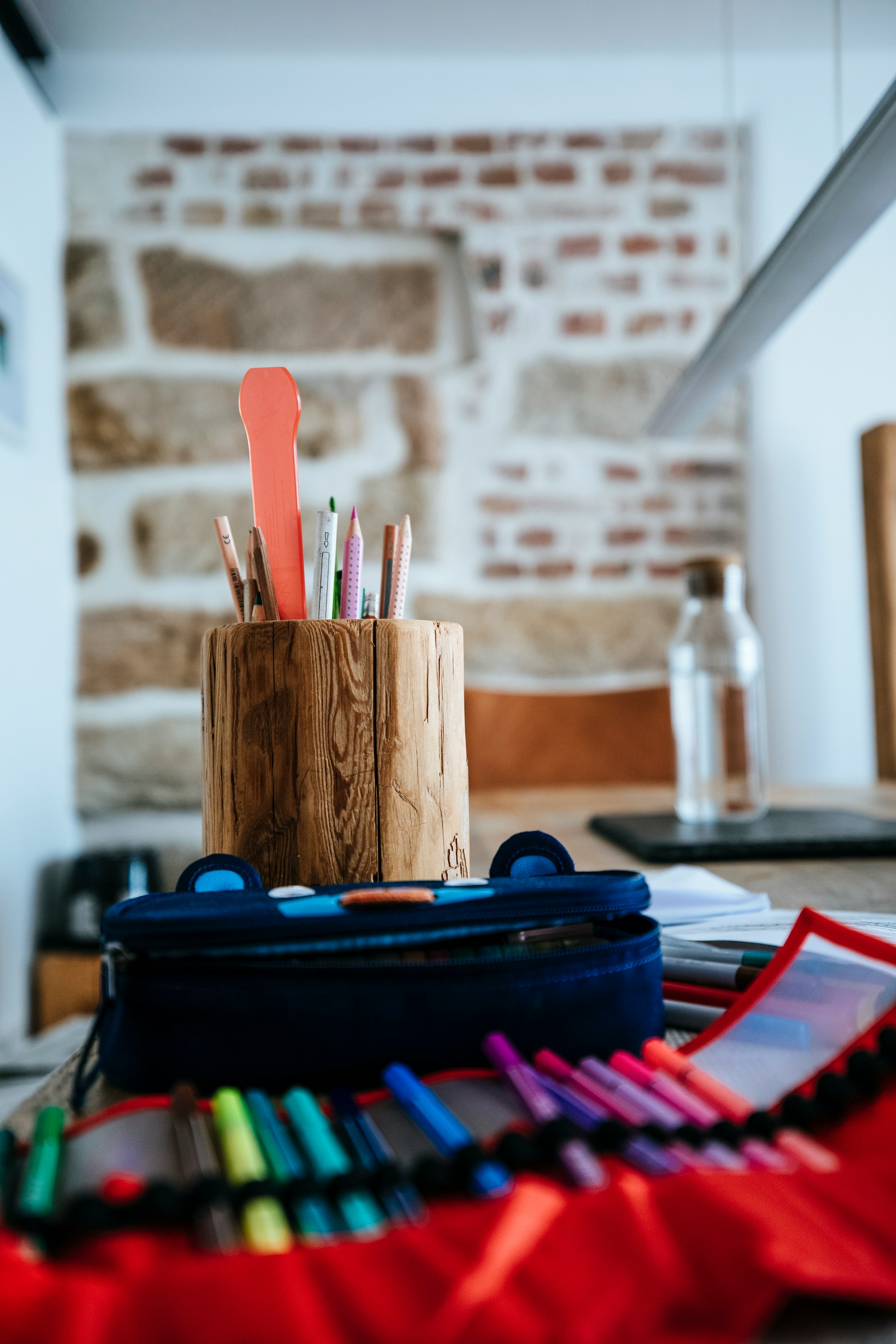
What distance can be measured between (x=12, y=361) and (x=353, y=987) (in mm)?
2148

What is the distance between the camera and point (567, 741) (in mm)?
1989

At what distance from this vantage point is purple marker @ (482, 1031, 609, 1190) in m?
0.27

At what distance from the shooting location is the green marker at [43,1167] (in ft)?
0.86

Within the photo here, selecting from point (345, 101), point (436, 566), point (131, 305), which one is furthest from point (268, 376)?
point (345, 101)

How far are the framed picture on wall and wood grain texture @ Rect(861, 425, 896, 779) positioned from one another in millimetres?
1902

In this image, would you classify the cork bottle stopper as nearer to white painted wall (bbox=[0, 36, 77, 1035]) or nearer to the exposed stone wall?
the exposed stone wall

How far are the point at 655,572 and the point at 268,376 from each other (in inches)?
77.3

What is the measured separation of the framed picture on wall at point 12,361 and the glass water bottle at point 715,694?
159cm

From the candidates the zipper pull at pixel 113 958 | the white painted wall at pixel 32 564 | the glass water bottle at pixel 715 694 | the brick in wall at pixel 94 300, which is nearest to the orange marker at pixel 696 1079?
the zipper pull at pixel 113 958

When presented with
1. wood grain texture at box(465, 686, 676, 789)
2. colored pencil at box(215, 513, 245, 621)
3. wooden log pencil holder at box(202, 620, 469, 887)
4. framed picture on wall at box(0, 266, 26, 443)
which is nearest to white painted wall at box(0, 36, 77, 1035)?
framed picture on wall at box(0, 266, 26, 443)

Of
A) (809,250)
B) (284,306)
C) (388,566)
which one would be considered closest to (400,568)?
(388,566)

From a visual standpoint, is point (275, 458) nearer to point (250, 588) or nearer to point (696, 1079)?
point (250, 588)

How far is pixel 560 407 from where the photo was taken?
2395 mm

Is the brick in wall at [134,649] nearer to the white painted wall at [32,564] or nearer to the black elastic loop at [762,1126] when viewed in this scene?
the white painted wall at [32,564]
